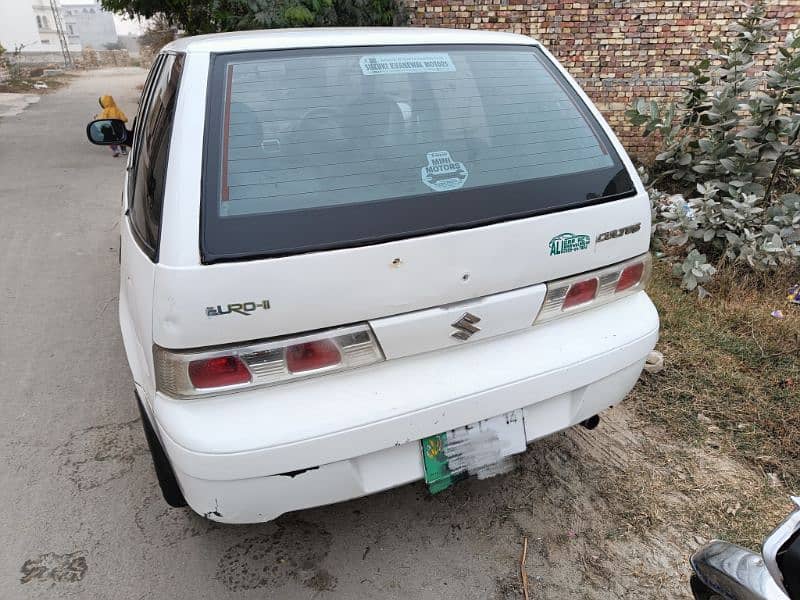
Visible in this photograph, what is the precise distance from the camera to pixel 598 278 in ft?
6.81

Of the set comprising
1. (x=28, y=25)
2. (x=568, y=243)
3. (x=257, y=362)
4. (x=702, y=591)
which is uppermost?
(x=28, y=25)

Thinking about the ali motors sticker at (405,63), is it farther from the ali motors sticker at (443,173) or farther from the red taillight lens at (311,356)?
the red taillight lens at (311,356)

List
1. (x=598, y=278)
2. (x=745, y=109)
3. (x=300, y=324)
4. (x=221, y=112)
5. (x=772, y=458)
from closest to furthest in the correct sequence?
(x=300, y=324) → (x=221, y=112) → (x=598, y=278) → (x=772, y=458) → (x=745, y=109)

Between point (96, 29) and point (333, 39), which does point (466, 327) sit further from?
point (96, 29)

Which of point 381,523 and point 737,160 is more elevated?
point 737,160

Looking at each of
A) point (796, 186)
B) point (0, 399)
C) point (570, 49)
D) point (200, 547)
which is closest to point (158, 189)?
point (200, 547)

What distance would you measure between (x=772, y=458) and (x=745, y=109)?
314cm

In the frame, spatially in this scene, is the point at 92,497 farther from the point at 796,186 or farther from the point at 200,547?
the point at 796,186

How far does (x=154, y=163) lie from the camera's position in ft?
6.31

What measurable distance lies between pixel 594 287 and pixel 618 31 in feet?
19.0

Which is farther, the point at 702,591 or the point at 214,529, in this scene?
the point at 214,529

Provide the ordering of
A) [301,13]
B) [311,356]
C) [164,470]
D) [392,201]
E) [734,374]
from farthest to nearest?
[301,13] → [734,374] → [164,470] → [392,201] → [311,356]

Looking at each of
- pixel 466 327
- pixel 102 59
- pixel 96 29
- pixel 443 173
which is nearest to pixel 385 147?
pixel 443 173

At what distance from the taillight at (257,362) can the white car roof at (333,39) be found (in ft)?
3.33
